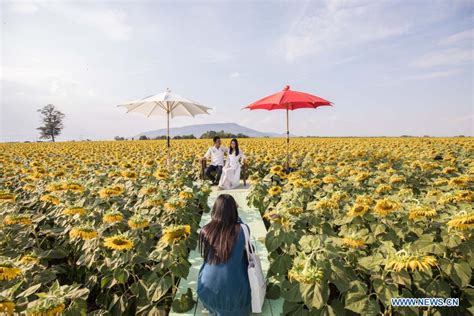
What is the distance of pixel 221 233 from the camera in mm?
2568

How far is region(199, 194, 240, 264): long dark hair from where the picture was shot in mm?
2559

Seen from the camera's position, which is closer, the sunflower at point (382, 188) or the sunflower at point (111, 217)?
the sunflower at point (111, 217)

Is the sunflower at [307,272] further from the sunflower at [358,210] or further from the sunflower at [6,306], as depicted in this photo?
the sunflower at [6,306]

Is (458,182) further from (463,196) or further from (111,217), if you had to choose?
(111,217)

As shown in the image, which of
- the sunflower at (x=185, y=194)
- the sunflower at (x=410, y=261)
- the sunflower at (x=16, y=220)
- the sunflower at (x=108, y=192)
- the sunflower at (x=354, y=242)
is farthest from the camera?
the sunflower at (x=185, y=194)

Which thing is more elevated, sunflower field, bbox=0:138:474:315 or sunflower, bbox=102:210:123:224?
sunflower, bbox=102:210:123:224

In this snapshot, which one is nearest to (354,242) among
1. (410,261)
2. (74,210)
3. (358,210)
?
(410,261)

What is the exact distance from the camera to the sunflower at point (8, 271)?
2307mm

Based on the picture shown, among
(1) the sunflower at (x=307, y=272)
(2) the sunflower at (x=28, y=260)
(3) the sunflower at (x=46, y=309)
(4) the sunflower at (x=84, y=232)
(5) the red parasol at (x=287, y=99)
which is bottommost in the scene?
(2) the sunflower at (x=28, y=260)

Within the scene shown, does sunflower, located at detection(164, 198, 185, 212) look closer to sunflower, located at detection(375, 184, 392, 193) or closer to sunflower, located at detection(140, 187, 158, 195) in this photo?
sunflower, located at detection(140, 187, 158, 195)

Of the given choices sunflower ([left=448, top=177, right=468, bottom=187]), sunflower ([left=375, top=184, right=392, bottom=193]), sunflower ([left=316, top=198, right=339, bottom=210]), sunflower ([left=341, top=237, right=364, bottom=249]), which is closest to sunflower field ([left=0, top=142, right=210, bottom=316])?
sunflower ([left=341, top=237, right=364, bottom=249])

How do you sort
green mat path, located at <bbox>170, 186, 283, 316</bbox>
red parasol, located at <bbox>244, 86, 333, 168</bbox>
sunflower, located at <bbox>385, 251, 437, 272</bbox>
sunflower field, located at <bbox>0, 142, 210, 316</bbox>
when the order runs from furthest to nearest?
red parasol, located at <bbox>244, 86, 333, 168</bbox>
green mat path, located at <bbox>170, 186, 283, 316</bbox>
sunflower field, located at <bbox>0, 142, 210, 316</bbox>
sunflower, located at <bbox>385, 251, 437, 272</bbox>

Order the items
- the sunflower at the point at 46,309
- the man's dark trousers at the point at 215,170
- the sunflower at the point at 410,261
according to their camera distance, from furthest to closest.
→ 1. the man's dark trousers at the point at 215,170
2. the sunflower at the point at 410,261
3. the sunflower at the point at 46,309

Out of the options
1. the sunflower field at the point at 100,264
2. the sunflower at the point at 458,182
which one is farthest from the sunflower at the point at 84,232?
the sunflower at the point at 458,182
